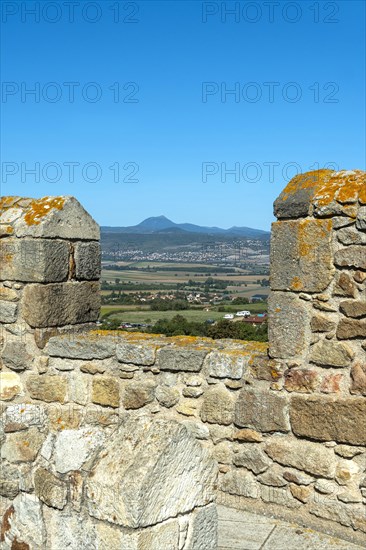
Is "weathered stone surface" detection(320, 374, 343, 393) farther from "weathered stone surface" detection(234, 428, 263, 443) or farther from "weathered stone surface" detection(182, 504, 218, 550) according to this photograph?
"weathered stone surface" detection(182, 504, 218, 550)

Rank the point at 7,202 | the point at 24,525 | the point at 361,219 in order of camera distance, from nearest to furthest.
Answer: the point at 24,525, the point at 361,219, the point at 7,202

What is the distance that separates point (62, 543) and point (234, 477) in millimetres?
2374

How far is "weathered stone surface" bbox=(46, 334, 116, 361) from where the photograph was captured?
471cm

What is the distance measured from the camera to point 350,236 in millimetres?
3854

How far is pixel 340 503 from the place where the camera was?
3.93 metres

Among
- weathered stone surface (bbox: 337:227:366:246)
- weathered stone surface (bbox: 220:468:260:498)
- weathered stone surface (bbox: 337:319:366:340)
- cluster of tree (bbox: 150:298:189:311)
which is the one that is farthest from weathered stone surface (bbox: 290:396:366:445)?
cluster of tree (bbox: 150:298:189:311)

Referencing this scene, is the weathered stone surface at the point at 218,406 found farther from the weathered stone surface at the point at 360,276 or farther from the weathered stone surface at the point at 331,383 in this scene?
the weathered stone surface at the point at 360,276

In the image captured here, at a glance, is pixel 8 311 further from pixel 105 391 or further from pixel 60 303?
pixel 105 391

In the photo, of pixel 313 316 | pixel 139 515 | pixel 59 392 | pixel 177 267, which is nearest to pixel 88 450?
pixel 139 515

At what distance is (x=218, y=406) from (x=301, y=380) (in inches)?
24.6

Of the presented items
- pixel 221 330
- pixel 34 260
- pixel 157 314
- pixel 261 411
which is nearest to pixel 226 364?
pixel 261 411

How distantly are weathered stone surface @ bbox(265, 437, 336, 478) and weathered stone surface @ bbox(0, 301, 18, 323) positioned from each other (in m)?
2.17

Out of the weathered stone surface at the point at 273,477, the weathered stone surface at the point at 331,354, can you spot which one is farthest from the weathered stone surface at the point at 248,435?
the weathered stone surface at the point at 331,354

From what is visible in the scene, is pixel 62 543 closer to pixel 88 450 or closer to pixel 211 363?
pixel 88 450
